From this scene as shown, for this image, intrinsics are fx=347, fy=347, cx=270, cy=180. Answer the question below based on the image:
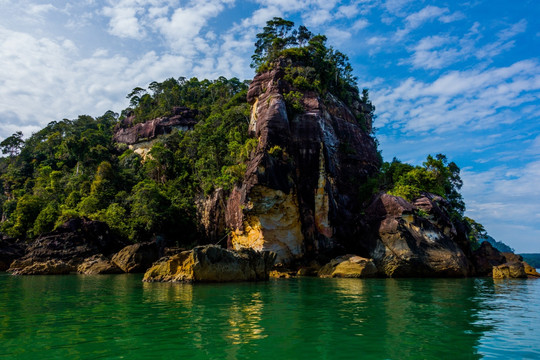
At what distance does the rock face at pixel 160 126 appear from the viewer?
5316cm

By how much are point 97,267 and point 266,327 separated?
23944 millimetres

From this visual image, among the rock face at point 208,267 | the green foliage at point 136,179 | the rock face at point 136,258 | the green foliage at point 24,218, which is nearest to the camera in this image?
the rock face at point 208,267

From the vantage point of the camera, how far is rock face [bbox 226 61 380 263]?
2825 cm

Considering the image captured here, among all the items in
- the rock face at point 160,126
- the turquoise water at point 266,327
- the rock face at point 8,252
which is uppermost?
the rock face at point 160,126

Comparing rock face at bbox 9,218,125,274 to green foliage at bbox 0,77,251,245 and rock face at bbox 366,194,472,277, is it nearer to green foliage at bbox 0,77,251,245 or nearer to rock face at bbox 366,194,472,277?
green foliage at bbox 0,77,251,245

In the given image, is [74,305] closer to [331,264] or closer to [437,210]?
[331,264]

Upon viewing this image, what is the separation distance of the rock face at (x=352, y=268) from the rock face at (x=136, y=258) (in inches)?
577


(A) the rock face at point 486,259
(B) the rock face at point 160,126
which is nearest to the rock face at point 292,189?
(A) the rock face at point 486,259

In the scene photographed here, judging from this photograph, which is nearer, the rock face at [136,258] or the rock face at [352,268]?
the rock face at [352,268]

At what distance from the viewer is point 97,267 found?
1079 inches

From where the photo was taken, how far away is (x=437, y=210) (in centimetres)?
2936

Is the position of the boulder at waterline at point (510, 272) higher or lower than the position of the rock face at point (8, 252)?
lower

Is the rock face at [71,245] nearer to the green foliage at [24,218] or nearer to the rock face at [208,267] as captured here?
the green foliage at [24,218]

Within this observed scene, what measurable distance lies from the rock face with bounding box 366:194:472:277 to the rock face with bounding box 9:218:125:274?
23.6 m
